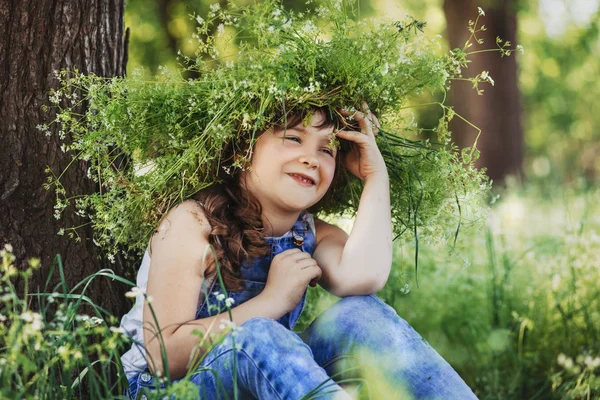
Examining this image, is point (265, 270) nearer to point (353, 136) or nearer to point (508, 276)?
point (353, 136)

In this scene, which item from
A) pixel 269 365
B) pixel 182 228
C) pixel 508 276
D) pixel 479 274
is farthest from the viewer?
pixel 479 274

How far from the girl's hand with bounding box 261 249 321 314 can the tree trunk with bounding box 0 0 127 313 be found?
2.52ft

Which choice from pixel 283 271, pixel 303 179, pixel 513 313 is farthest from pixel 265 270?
pixel 513 313

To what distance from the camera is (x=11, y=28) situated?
282cm

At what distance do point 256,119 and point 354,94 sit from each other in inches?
14.5

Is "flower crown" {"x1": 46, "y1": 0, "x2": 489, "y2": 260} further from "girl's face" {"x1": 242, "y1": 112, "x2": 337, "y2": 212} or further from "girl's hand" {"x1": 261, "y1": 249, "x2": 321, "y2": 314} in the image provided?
"girl's hand" {"x1": 261, "y1": 249, "x2": 321, "y2": 314}

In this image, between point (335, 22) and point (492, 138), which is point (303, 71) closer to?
point (335, 22)

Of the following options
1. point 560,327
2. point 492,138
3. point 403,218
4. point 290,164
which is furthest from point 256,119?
point 492,138

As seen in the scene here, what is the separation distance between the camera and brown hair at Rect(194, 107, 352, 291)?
2680mm

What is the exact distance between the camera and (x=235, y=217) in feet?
9.09

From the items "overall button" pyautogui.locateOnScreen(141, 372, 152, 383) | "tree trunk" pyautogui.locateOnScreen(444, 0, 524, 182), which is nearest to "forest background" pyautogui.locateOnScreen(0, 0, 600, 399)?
"overall button" pyautogui.locateOnScreen(141, 372, 152, 383)

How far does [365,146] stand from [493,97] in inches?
304

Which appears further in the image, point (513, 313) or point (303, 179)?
point (513, 313)

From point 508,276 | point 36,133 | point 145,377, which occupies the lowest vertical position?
point 145,377
